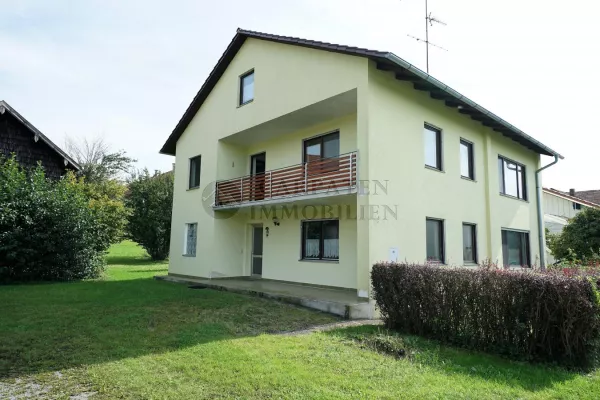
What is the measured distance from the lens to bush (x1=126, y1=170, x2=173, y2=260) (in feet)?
84.6

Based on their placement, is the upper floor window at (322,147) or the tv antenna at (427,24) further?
the tv antenna at (427,24)

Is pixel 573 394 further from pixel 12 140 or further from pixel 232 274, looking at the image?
pixel 12 140

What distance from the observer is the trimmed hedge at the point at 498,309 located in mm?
5523

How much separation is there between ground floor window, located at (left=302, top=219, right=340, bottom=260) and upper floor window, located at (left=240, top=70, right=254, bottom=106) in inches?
212

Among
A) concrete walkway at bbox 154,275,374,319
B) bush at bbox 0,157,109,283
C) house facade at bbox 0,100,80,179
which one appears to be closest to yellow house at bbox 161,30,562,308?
concrete walkway at bbox 154,275,374,319

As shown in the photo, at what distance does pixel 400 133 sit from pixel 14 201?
555 inches

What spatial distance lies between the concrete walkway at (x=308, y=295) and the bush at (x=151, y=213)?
11989 mm

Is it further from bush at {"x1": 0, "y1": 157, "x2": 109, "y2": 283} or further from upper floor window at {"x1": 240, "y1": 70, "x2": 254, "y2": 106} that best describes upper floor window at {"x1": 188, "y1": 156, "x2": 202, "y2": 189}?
bush at {"x1": 0, "y1": 157, "x2": 109, "y2": 283}

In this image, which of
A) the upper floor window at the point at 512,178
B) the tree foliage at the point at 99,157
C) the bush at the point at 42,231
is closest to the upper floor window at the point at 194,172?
the bush at the point at 42,231

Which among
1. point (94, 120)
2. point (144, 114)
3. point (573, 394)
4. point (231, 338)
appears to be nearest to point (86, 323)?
point (231, 338)

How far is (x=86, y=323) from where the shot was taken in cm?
759

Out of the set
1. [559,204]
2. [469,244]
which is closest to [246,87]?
[469,244]

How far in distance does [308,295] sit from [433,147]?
6.35m

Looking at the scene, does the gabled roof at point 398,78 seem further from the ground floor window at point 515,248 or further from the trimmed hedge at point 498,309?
the trimmed hedge at point 498,309
